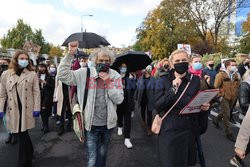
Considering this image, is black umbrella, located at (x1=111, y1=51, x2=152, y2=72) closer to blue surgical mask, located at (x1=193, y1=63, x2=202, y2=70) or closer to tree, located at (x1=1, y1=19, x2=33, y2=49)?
blue surgical mask, located at (x1=193, y1=63, x2=202, y2=70)

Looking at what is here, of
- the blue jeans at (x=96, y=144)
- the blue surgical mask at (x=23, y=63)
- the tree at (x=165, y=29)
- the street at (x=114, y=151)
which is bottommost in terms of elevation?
the street at (x=114, y=151)

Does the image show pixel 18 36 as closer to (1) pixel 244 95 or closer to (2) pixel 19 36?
(2) pixel 19 36

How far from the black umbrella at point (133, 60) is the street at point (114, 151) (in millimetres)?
1600

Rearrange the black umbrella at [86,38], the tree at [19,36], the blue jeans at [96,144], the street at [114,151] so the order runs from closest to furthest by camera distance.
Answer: the blue jeans at [96,144], the street at [114,151], the black umbrella at [86,38], the tree at [19,36]

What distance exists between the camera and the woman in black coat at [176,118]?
9.84 ft

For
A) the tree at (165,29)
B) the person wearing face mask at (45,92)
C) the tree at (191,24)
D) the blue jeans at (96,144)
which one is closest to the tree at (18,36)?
the tree at (165,29)

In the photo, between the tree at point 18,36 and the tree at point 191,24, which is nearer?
the tree at point 191,24

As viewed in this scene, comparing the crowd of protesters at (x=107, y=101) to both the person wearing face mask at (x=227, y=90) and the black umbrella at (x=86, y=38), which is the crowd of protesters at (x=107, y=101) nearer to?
the black umbrella at (x=86, y=38)

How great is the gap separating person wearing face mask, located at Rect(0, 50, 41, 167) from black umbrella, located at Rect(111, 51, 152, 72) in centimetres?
215

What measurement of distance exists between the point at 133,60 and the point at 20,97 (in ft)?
9.57

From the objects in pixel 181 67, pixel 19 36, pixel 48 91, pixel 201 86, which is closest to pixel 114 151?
pixel 201 86

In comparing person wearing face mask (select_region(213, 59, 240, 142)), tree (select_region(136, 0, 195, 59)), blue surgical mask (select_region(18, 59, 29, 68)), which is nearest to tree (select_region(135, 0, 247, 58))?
tree (select_region(136, 0, 195, 59))

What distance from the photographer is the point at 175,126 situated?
3.02m

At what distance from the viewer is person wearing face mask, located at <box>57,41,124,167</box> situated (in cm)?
351
